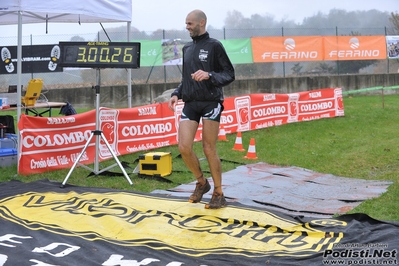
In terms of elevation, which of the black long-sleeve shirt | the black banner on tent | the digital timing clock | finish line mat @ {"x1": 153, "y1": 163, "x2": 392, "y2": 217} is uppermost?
the black banner on tent

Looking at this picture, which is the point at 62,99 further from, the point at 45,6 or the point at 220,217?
the point at 220,217

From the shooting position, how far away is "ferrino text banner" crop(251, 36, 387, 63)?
25312 mm

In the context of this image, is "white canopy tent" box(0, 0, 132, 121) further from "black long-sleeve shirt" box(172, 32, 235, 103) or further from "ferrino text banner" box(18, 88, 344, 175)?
"black long-sleeve shirt" box(172, 32, 235, 103)

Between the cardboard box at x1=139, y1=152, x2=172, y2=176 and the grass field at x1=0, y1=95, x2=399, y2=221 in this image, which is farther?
the cardboard box at x1=139, y1=152, x2=172, y2=176

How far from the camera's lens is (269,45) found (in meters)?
25.5

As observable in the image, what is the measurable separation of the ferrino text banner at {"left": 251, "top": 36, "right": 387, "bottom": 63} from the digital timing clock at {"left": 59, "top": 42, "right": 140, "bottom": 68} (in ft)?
54.6

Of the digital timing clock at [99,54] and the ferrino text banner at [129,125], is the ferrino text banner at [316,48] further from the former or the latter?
the digital timing clock at [99,54]

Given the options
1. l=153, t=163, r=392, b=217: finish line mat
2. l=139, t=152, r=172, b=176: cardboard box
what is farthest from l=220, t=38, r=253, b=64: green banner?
l=139, t=152, r=172, b=176: cardboard box

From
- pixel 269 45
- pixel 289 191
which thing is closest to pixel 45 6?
pixel 289 191

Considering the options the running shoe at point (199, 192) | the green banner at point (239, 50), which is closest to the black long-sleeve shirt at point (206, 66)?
the running shoe at point (199, 192)

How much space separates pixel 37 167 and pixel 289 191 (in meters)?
4.47

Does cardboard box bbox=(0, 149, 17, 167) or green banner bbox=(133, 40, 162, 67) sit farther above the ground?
green banner bbox=(133, 40, 162, 67)

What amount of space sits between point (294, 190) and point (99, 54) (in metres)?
3.74

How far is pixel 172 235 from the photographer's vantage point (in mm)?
5727
